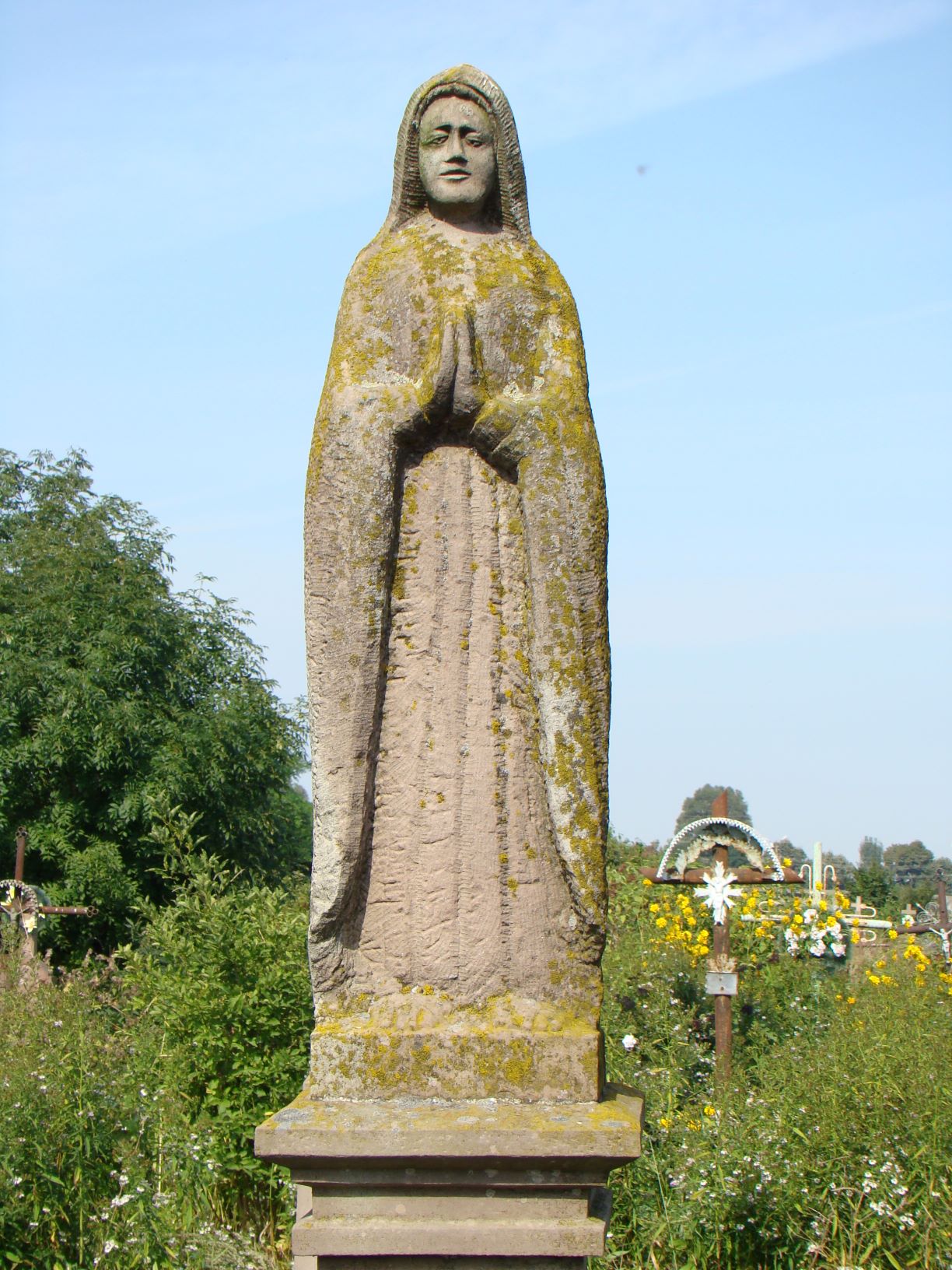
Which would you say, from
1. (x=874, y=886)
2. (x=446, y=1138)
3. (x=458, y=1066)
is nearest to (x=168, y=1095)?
(x=458, y=1066)

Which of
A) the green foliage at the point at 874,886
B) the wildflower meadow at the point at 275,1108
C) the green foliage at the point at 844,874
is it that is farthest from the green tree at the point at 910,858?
the wildflower meadow at the point at 275,1108

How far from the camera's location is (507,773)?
3615mm

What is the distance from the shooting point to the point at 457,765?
3604 millimetres

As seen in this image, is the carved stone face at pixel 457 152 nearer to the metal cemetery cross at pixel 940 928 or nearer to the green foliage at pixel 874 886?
the metal cemetery cross at pixel 940 928

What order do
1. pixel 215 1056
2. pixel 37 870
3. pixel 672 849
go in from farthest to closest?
pixel 37 870, pixel 672 849, pixel 215 1056

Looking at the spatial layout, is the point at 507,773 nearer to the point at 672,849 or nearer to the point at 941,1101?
the point at 941,1101

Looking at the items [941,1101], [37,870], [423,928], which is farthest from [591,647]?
[37,870]

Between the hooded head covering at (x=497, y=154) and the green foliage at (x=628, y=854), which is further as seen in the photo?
the green foliage at (x=628, y=854)

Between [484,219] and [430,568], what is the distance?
116 cm

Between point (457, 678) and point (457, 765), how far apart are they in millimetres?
247

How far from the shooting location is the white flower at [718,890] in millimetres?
9719

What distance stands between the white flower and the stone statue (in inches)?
250

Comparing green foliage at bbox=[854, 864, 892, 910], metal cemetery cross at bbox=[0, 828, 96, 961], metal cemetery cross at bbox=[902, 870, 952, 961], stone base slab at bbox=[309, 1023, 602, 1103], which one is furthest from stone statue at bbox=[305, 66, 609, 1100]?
green foliage at bbox=[854, 864, 892, 910]

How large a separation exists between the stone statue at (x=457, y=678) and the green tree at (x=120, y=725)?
12459 mm
